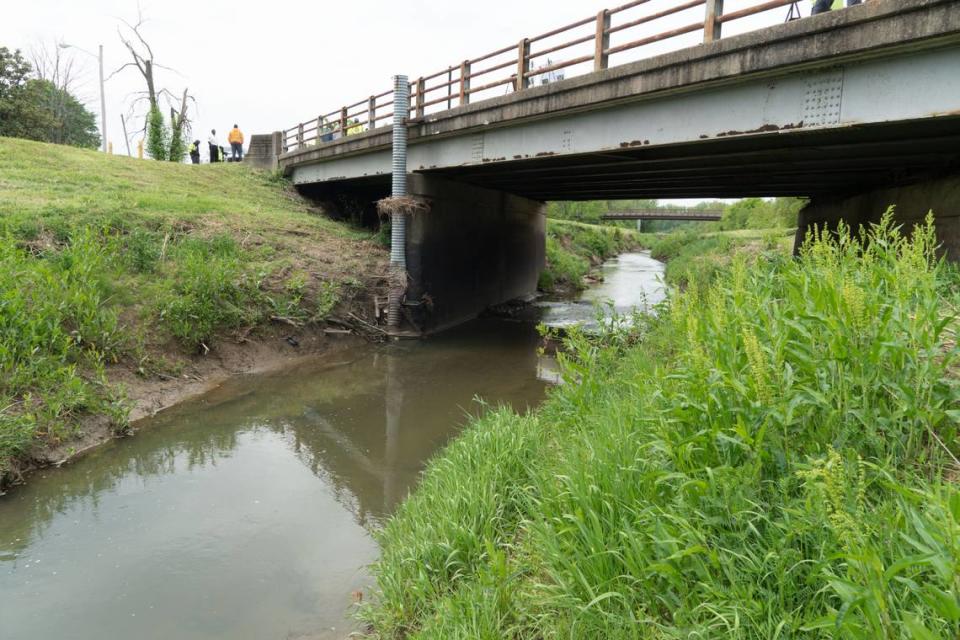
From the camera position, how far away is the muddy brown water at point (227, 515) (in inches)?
170

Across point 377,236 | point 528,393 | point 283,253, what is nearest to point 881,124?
point 528,393

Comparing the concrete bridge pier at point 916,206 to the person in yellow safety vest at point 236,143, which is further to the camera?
the person in yellow safety vest at point 236,143

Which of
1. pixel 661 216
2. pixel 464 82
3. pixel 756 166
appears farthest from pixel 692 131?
pixel 661 216

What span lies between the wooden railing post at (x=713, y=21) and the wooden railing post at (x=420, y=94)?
815 cm

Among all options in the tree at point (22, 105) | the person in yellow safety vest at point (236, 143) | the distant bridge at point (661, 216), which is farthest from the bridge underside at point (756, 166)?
the distant bridge at point (661, 216)

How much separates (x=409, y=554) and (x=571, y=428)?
1.98m

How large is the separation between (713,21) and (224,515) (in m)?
9.14

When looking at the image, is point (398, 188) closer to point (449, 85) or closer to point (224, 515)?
point (449, 85)

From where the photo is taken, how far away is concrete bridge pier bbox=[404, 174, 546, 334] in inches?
613

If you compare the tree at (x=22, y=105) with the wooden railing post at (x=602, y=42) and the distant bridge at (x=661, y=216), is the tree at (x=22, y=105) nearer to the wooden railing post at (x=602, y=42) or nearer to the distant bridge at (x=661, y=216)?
the wooden railing post at (x=602, y=42)

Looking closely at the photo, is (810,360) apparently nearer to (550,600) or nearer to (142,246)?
(550,600)

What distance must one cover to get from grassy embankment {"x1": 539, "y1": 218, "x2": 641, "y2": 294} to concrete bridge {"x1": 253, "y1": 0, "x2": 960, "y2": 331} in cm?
761

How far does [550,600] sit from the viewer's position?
2910mm

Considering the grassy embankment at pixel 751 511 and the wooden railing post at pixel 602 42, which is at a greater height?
the wooden railing post at pixel 602 42
